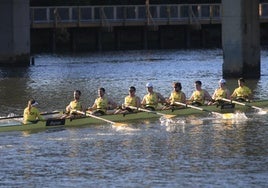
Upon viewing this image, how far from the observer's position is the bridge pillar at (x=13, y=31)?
224ft

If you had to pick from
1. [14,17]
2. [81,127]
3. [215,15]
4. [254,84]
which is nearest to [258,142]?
[81,127]

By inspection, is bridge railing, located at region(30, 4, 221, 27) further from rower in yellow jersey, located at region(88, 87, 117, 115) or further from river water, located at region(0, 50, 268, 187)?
rower in yellow jersey, located at region(88, 87, 117, 115)

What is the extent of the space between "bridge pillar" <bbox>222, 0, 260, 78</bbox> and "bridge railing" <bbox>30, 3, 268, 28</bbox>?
100ft

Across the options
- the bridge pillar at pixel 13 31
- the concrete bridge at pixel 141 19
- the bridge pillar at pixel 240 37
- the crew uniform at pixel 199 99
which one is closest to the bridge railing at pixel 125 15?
the concrete bridge at pixel 141 19

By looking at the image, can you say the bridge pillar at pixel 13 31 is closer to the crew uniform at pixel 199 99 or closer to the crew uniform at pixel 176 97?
the crew uniform at pixel 199 99

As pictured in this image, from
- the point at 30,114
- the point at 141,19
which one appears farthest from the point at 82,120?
the point at 141,19

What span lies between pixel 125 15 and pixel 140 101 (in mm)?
47492

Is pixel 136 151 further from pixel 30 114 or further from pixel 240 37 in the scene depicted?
pixel 240 37

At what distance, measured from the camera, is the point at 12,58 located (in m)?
68.9

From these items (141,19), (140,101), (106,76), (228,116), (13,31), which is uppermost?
(141,19)

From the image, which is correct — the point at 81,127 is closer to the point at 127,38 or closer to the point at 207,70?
the point at 207,70

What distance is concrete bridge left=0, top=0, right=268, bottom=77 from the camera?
55188 millimetres

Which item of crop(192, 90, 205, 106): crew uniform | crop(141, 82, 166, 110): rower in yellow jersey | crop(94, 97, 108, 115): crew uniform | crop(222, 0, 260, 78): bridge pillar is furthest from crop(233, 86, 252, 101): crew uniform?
crop(222, 0, 260, 78): bridge pillar

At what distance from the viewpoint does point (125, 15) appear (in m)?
87.8
